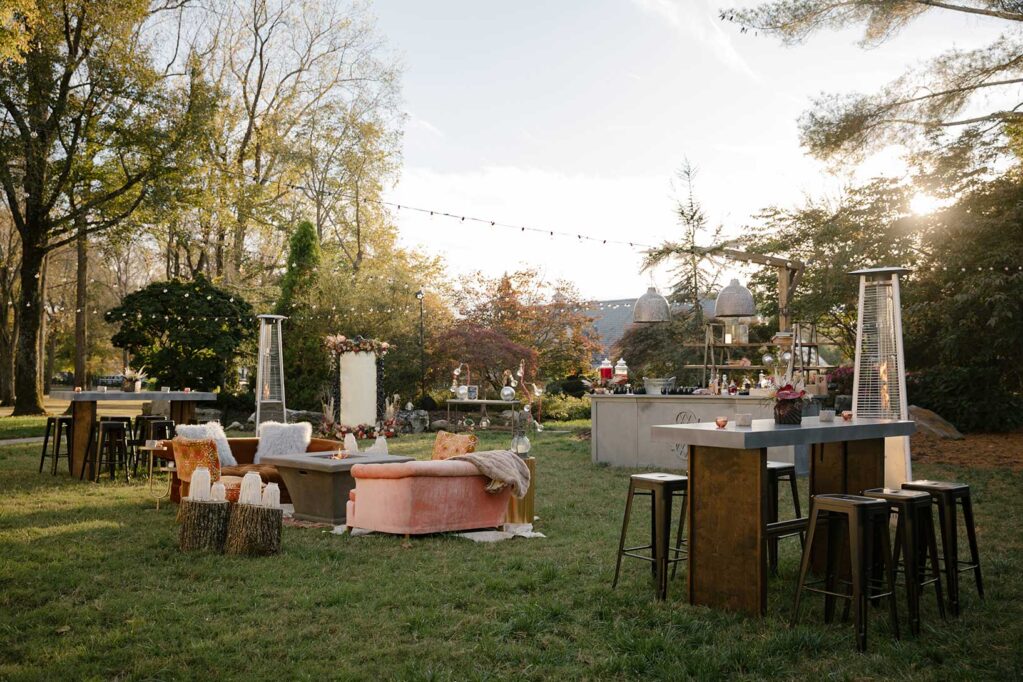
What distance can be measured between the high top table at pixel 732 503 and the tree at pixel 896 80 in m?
7.92

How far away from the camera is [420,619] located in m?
4.51

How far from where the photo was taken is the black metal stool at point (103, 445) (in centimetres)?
1020

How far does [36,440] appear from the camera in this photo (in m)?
15.0

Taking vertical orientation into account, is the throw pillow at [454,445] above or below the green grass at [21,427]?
above

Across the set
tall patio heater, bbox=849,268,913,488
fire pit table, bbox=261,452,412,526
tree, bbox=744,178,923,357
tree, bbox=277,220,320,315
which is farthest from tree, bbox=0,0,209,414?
tall patio heater, bbox=849,268,913,488

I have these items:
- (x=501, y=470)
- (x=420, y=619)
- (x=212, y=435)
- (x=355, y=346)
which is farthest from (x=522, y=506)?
(x=355, y=346)

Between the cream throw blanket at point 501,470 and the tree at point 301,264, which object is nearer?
the cream throw blanket at point 501,470

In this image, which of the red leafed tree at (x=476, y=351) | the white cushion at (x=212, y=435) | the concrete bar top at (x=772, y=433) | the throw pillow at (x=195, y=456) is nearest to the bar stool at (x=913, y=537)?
the concrete bar top at (x=772, y=433)

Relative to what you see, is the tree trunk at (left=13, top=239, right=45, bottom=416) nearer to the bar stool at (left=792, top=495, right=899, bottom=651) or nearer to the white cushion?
the white cushion

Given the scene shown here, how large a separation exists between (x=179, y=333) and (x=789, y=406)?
1586 cm

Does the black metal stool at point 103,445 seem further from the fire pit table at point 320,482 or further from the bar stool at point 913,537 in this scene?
the bar stool at point 913,537

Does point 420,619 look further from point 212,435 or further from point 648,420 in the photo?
point 648,420

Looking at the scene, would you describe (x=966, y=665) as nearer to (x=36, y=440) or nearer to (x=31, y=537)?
(x=31, y=537)

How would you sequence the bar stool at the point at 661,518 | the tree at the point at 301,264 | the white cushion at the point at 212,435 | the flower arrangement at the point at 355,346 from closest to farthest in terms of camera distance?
the bar stool at the point at 661,518
the white cushion at the point at 212,435
the flower arrangement at the point at 355,346
the tree at the point at 301,264
